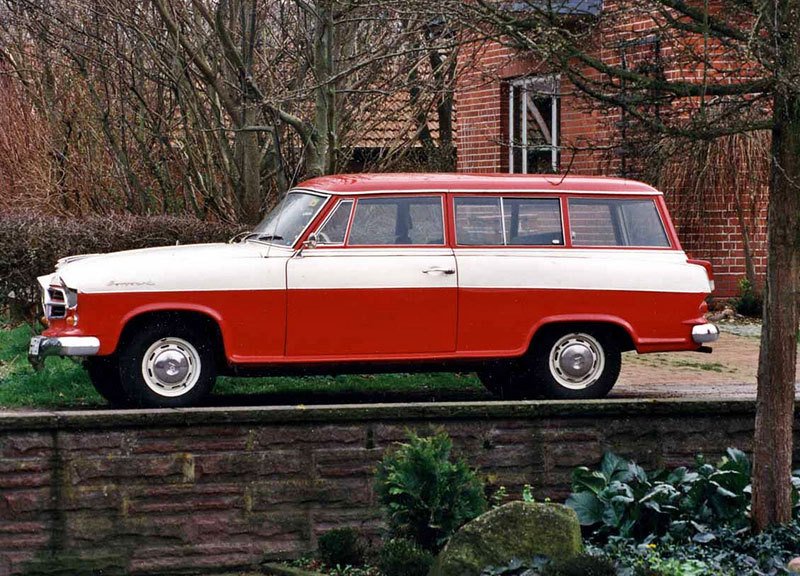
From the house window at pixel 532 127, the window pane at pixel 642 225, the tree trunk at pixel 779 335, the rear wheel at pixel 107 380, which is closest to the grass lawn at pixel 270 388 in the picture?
the rear wheel at pixel 107 380

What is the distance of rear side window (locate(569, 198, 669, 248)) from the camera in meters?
10.5

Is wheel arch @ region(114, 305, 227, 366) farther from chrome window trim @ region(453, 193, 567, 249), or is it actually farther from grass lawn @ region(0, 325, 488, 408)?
chrome window trim @ region(453, 193, 567, 249)

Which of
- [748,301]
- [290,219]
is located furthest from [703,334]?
[748,301]

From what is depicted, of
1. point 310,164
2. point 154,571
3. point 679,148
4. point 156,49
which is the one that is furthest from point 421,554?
point 156,49

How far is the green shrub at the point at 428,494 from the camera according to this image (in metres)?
8.27

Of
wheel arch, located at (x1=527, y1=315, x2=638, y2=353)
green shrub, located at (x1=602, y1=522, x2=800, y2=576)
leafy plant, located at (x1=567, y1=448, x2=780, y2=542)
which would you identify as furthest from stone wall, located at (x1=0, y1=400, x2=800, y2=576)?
green shrub, located at (x1=602, y1=522, x2=800, y2=576)

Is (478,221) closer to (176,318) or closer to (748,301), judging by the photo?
(176,318)

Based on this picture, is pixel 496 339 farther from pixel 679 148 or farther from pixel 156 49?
pixel 156 49

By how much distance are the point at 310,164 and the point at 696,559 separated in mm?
6055

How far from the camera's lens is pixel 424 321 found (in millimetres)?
9930

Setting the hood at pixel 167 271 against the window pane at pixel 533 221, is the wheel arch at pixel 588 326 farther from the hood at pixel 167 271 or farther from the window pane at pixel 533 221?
the hood at pixel 167 271

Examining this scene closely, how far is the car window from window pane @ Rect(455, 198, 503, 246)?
150mm

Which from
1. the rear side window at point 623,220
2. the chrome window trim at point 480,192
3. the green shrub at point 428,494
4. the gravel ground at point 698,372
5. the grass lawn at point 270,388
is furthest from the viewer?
the gravel ground at point 698,372

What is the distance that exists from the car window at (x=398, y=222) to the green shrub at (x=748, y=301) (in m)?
7.85
